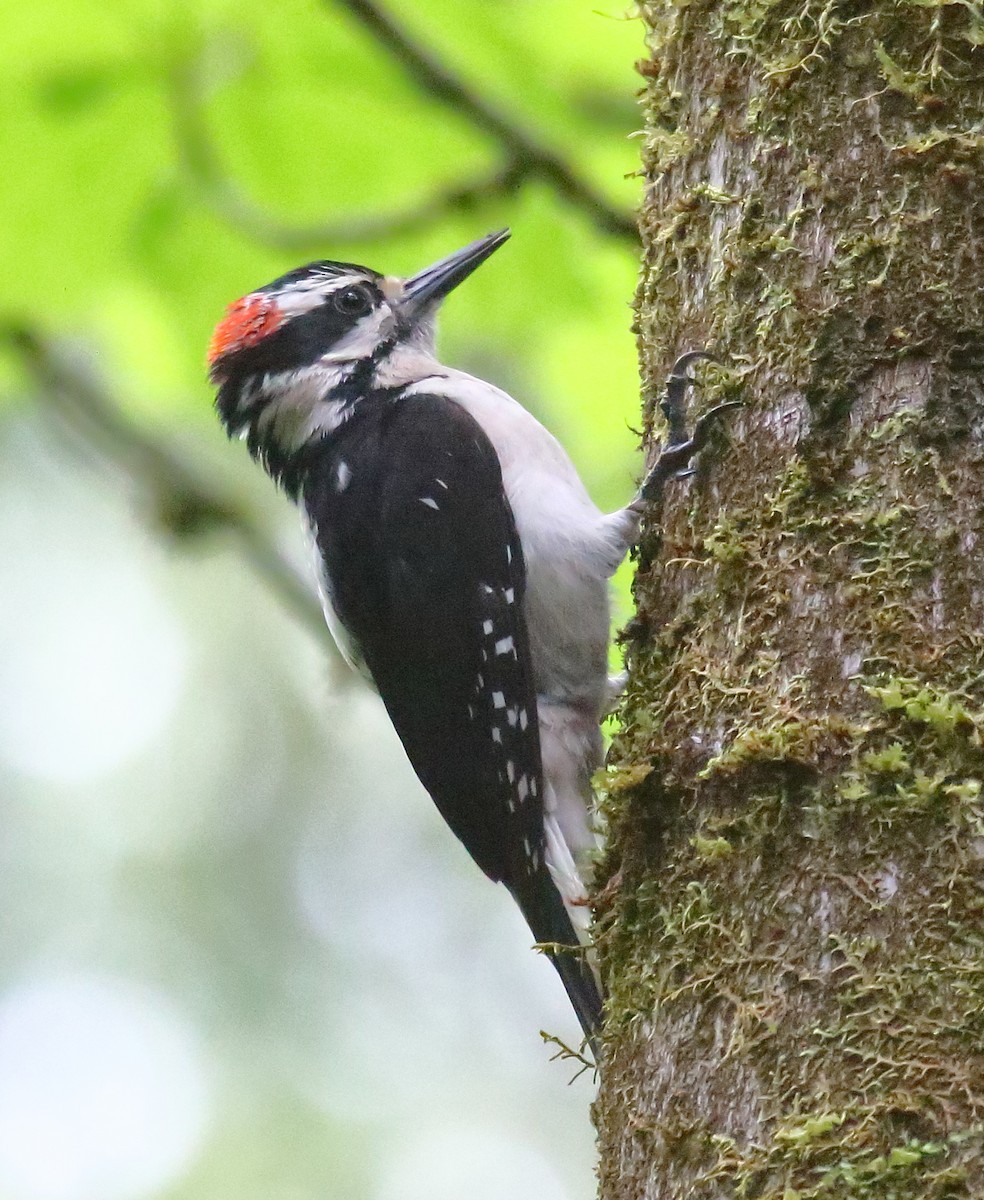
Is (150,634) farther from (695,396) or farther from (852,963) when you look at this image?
(852,963)

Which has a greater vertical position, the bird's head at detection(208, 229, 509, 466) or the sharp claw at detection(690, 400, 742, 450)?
the bird's head at detection(208, 229, 509, 466)

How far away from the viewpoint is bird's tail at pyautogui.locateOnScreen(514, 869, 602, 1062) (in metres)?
2.84

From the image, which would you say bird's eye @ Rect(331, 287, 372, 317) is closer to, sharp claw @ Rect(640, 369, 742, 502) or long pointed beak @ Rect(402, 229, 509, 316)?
long pointed beak @ Rect(402, 229, 509, 316)

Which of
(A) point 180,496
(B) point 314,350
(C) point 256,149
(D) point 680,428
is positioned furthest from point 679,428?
(A) point 180,496

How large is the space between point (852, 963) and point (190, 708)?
7.97m

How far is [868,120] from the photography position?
2225 mm

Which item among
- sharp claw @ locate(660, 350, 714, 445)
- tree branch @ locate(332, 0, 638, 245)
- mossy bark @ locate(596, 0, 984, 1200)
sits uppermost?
tree branch @ locate(332, 0, 638, 245)

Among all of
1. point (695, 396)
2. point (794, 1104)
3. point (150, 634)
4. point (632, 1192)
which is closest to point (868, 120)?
point (695, 396)

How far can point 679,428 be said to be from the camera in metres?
2.45

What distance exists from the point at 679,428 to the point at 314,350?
151 centimetres

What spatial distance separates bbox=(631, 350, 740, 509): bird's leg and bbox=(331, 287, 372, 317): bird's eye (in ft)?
4.72

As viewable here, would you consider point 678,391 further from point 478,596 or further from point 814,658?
point 478,596

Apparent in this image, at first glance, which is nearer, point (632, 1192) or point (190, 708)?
point (632, 1192)

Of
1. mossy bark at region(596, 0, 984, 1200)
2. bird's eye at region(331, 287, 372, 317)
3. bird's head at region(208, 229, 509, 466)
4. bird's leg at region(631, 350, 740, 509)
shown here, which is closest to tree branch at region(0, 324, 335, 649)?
bird's head at region(208, 229, 509, 466)
